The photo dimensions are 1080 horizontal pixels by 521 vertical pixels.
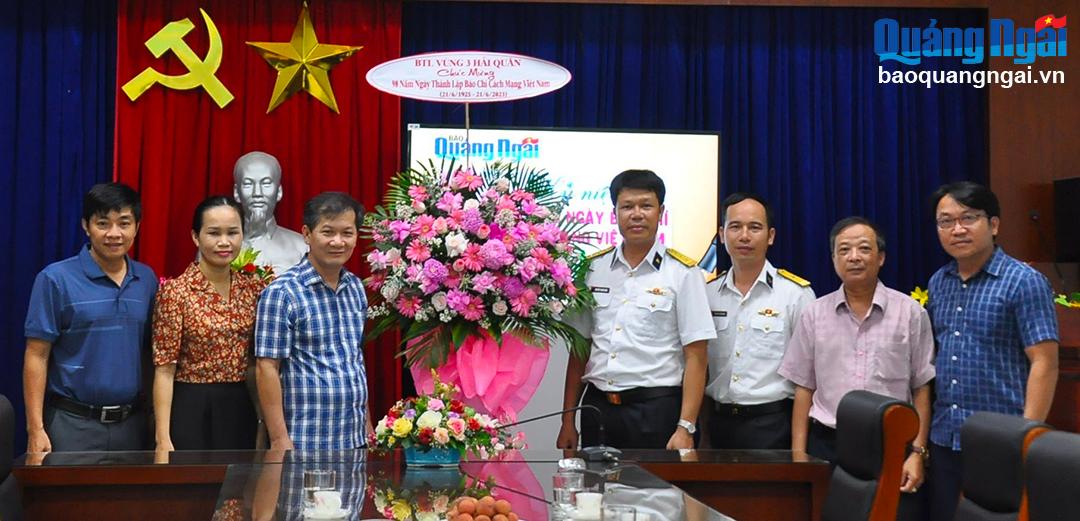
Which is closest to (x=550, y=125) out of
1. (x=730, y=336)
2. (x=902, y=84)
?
(x=902, y=84)

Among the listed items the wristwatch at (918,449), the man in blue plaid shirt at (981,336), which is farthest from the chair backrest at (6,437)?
the man in blue plaid shirt at (981,336)

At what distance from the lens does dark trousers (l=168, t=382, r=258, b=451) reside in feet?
11.9

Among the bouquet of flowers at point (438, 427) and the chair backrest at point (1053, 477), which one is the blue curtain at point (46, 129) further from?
the chair backrest at point (1053, 477)

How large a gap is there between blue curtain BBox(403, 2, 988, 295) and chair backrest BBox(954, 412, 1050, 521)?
13.5 feet

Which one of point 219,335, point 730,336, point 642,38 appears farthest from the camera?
point 642,38

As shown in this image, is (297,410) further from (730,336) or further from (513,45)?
(513,45)

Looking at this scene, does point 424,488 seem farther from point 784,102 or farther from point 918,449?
point 784,102

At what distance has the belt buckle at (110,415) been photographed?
11.8 ft

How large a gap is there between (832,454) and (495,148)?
2728 mm

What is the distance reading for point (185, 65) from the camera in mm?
5781

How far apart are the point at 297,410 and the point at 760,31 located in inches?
151

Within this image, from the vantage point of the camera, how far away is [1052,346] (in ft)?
11.1

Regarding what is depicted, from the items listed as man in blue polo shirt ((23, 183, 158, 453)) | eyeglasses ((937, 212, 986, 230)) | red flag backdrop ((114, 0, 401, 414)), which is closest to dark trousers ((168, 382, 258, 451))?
man in blue polo shirt ((23, 183, 158, 453))

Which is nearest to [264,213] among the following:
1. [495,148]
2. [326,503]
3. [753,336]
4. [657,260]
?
[495,148]
